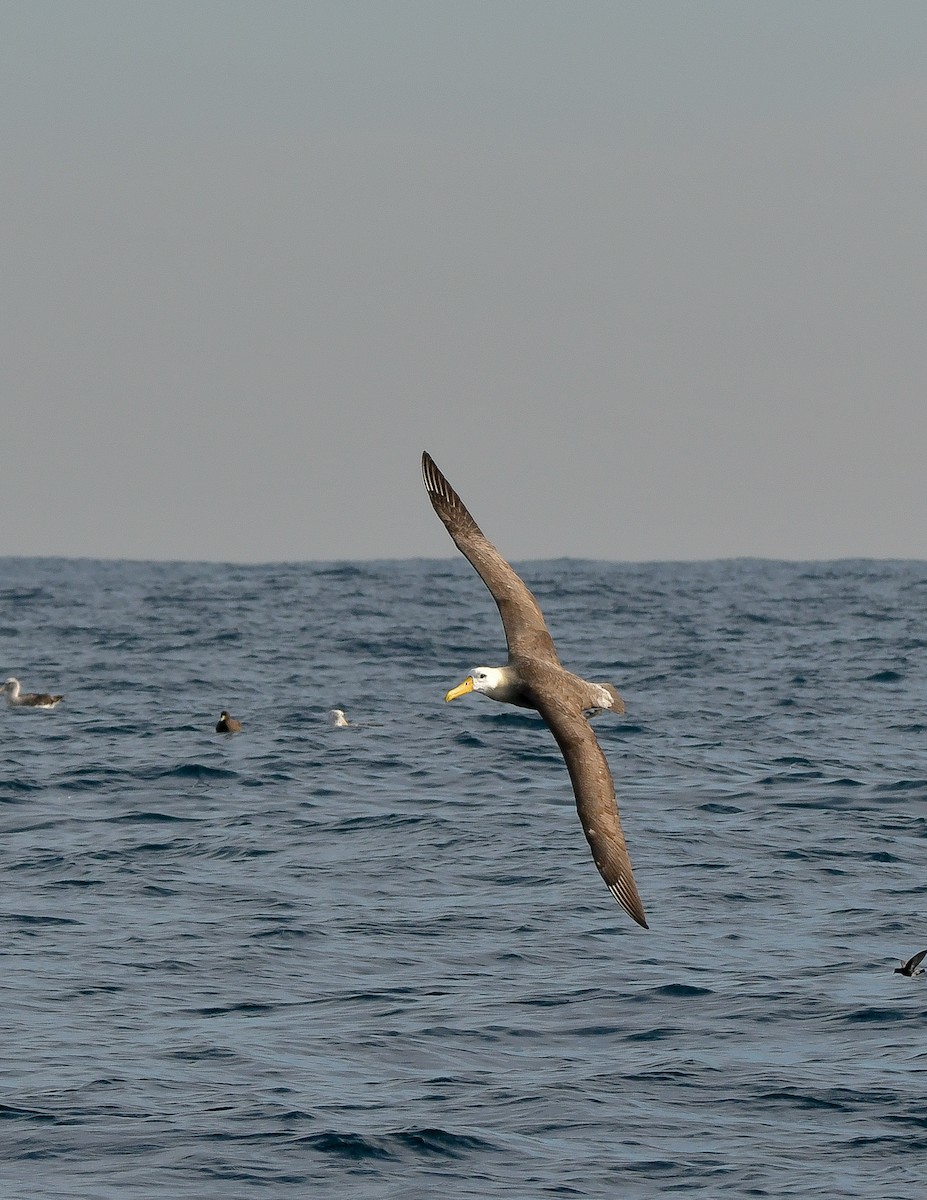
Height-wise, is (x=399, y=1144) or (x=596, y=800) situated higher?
(x=596, y=800)

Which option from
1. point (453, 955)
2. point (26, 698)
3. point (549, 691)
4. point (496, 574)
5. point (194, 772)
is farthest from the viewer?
point (26, 698)

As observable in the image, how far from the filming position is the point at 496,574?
15.1 metres

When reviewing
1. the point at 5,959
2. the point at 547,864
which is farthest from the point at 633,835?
the point at 5,959

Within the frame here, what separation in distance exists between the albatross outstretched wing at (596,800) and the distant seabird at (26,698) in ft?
69.2

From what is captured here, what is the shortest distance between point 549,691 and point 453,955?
12.0ft

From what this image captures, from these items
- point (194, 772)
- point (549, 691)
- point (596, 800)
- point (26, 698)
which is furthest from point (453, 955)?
point (26, 698)

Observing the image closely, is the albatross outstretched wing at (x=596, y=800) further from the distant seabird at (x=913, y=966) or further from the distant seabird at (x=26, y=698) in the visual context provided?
the distant seabird at (x=26, y=698)

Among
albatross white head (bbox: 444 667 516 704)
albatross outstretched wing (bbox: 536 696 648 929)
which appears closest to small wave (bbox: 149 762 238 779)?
albatross white head (bbox: 444 667 516 704)

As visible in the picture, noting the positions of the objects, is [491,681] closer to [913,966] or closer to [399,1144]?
[399,1144]

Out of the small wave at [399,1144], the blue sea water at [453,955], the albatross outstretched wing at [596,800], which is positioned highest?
the albatross outstretched wing at [596,800]

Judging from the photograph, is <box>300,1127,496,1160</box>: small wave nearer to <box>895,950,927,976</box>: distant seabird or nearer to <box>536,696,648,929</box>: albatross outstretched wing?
<box>536,696,648,929</box>: albatross outstretched wing

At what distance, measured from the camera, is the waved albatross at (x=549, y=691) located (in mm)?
11617

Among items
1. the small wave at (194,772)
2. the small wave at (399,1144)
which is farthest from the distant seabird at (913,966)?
the small wave at (194,772)

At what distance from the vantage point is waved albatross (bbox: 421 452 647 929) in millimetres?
11617
